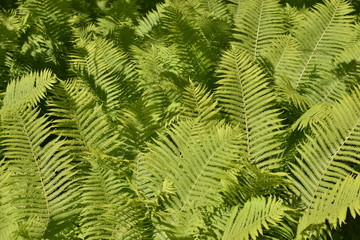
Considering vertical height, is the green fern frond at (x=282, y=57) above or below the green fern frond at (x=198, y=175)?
above

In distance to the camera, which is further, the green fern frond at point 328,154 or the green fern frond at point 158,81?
the green fern frond at point 158,81

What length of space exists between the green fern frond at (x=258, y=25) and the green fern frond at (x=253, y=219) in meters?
1.32

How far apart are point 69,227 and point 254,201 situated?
828mm

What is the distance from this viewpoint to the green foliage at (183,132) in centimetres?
169

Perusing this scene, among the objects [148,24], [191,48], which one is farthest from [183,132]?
[148,24]

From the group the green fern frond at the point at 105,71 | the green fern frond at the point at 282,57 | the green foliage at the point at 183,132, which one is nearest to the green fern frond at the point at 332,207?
the green foliage at the point at 183,132

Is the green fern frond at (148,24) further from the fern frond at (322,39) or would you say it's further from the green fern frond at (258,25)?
the fern frond at (322,39)

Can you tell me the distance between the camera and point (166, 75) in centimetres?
236

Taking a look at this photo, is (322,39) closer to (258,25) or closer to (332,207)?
(258,25)

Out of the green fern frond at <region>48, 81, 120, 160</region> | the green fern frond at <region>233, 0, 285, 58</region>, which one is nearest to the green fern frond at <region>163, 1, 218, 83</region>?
the green fern frond at <region>233, 0, 285, 58</region>

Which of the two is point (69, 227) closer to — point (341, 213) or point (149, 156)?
point (149, 156)

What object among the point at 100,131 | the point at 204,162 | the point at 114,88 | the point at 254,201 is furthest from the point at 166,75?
the point at 254,201

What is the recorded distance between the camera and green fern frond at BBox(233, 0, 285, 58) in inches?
106

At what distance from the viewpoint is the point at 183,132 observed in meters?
1.88
